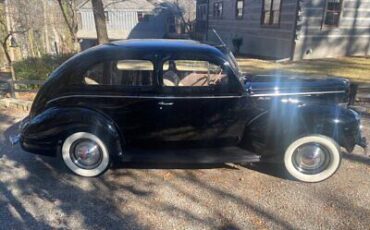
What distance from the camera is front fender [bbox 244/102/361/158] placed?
3875 millimetres

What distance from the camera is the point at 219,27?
73.9 ft

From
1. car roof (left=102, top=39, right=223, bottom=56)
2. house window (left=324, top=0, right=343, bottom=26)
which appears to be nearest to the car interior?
car roof (left=102, top=39, right=223, bottom=56)

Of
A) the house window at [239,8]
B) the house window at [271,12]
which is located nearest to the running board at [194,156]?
the house window at [271,12]

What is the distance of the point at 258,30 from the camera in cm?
1716

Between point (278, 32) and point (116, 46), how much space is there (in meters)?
12.8

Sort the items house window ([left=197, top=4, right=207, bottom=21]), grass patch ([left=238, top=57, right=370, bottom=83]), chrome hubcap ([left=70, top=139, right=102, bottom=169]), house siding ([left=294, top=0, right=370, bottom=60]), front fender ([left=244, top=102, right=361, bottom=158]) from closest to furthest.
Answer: front fender ([left=244, top=102, right=361, bottom=158]), chrome hubcap ([left=70, top=139, right=102, bottom=169]), grass patch ([left=238, top=57, right=370, bottom=83]), house siding ([left=294, top=0, right=370, bottom=60]), house window ([left=197, top=4, right=207, bottom=21])

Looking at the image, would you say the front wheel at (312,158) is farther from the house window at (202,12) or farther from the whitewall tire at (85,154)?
the house window at (202,12)

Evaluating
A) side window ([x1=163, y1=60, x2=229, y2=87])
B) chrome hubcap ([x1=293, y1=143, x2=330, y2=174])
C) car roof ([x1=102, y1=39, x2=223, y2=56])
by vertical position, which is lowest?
chrome hubcap ([x1=293, y1=143, x2=330, y2=174])

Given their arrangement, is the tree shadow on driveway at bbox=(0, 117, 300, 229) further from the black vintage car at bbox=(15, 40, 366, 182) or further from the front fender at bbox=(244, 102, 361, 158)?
the front fender at bbox=(244, 102, 361, 158)

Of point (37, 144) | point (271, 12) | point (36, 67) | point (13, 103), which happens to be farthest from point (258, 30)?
point (37, 144)

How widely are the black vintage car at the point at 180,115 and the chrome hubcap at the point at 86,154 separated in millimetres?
13

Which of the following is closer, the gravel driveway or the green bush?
the gravel driveway

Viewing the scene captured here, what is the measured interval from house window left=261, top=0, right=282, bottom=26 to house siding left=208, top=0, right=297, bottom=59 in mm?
263

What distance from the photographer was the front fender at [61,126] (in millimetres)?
3945
